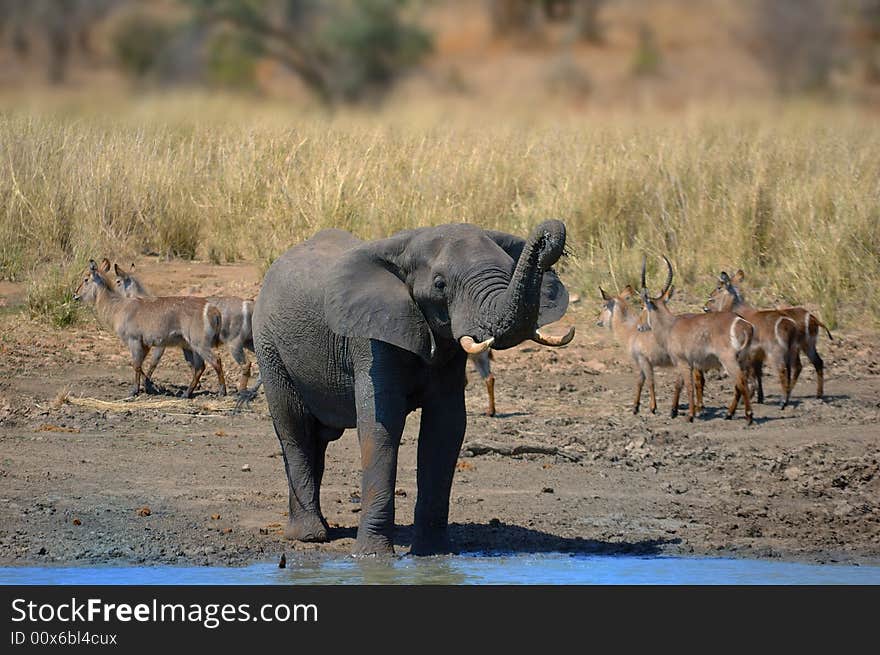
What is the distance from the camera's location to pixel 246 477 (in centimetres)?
1068

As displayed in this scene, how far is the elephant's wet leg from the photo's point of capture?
921 centimetres

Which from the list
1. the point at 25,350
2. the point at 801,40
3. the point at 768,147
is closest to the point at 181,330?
the point at 25,350

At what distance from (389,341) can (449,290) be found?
46cm

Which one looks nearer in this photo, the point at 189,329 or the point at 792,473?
the point at 792,473

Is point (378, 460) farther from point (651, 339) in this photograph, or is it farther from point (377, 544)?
point (651, 339)

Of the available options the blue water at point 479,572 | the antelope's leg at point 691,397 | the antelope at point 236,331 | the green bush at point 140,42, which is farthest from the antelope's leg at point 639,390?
the green bush at point 140,42

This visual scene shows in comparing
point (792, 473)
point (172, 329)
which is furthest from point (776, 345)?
point (172, 329)

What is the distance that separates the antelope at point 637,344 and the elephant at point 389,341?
4757 millimetres

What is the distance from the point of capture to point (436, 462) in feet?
27.8

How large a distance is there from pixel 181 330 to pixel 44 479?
137 inches

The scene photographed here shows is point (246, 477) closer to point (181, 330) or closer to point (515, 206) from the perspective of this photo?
point (181, 330)

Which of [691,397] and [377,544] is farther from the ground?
[691,397]

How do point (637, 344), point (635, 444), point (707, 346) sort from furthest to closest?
point (637, 344), point (707, 346), point (635, 444)

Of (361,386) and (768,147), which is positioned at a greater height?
(768,147)
